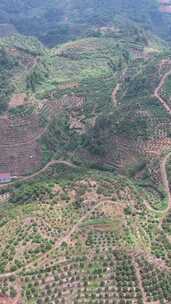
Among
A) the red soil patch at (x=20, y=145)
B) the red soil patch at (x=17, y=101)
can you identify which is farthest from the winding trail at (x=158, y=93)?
the red soil patch at (x=17, y=101)

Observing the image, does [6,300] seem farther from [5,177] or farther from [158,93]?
[158,93]

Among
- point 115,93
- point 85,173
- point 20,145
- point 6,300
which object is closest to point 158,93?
point 115,93

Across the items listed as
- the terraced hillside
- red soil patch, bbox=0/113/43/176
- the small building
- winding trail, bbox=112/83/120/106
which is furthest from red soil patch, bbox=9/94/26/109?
winding trail, bbox=112/83/120/106

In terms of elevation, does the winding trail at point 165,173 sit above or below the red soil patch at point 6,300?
below

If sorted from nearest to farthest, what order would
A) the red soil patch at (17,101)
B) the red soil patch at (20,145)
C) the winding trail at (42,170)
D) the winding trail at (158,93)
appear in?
the winding trail at (42,170) → the winding trail at (158,93) → the red soil patch at (20,145) → the red soil patch at (17,101)

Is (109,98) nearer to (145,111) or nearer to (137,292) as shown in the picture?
(145,111)

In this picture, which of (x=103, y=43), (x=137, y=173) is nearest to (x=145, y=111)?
(x=137, y=173)

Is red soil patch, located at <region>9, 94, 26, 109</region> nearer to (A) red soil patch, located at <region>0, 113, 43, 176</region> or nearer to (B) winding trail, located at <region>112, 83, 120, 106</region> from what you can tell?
(A) red soil patch, located at <region>0, 113, 43, 176</region>

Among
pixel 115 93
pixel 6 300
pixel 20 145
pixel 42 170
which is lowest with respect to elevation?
pixel 42 170

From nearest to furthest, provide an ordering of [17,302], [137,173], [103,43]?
[17,302] → [137,173] → [103,43]

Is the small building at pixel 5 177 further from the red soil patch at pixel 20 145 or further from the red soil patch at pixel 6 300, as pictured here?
the red soil patch at pixel 6 300

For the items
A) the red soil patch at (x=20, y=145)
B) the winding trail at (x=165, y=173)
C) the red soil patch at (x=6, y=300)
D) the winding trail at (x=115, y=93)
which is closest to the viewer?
the red soil patch at (x=6, y=300)
